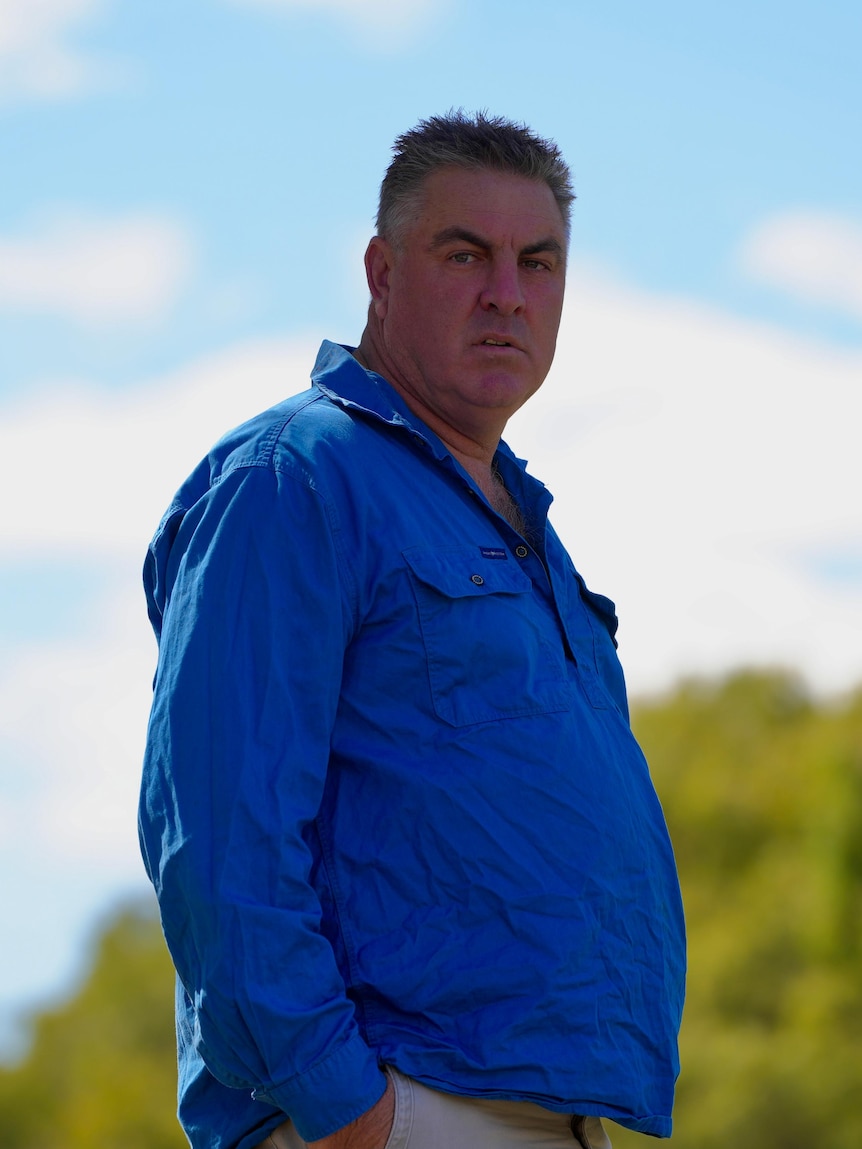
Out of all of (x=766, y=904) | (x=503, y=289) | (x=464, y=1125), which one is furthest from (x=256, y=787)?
(x=766, y=904)

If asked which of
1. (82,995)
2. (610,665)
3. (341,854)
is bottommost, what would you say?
(82,995)

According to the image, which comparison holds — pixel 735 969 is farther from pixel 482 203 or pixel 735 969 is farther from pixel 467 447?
pixel 482 203

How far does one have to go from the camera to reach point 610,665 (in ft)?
8.81

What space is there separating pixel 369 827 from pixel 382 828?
19mm

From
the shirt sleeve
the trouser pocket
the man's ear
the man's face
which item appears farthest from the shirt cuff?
the man's ear

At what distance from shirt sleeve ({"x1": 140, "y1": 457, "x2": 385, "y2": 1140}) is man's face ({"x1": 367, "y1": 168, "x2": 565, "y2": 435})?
0.51 metres

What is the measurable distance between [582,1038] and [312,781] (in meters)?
0.50

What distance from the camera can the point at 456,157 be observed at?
270cm

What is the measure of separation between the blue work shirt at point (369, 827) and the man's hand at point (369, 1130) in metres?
0.04

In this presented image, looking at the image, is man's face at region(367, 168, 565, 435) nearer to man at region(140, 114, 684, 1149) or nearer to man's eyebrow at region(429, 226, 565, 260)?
man's eyebrow at region(429, 226, 565, 260)

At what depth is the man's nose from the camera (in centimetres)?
262

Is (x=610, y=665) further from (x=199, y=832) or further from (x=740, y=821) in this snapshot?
(x=740, y=821)

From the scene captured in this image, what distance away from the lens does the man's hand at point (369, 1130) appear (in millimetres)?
2014

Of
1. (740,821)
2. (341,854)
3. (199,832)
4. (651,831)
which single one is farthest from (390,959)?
(740,821)
